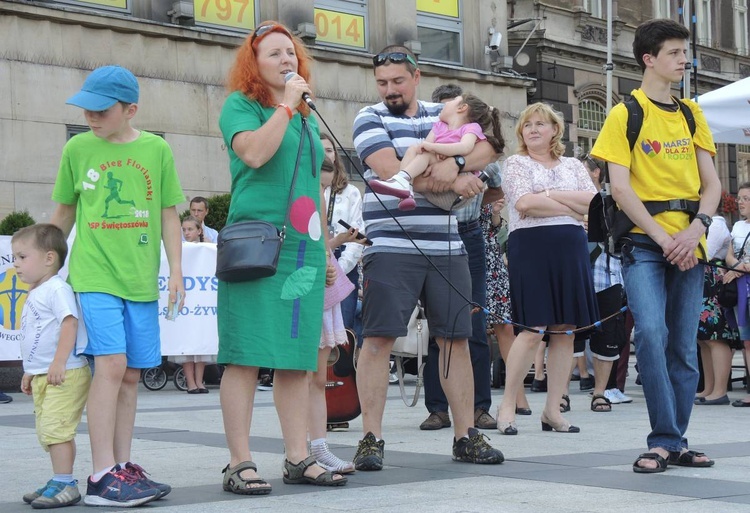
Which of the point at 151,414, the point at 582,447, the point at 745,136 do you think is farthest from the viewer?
the point at 745,136

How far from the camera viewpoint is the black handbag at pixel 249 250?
17.1ft

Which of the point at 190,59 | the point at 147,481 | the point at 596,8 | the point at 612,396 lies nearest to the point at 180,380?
the point at 612,396

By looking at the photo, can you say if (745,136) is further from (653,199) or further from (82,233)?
(82,233)

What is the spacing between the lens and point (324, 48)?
2219cm

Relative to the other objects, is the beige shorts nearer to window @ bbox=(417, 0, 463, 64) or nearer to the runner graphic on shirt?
the runner graphic on shirt

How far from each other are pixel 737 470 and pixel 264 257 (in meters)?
2.48

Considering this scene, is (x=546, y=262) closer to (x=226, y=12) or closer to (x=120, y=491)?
(x=120, y=491)

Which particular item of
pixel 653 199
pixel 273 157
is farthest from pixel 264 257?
pixel 653 199

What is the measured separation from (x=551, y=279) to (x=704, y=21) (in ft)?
113

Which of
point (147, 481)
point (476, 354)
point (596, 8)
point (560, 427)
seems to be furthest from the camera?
point (596, 8)

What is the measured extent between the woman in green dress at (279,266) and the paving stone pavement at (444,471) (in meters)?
0.28

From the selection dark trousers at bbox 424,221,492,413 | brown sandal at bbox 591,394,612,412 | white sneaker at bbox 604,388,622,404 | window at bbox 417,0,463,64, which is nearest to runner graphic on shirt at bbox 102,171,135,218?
dark trousers at bbox 424,221,492,413

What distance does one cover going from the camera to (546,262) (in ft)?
26.1

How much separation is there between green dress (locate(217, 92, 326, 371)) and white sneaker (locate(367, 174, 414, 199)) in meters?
0.51
